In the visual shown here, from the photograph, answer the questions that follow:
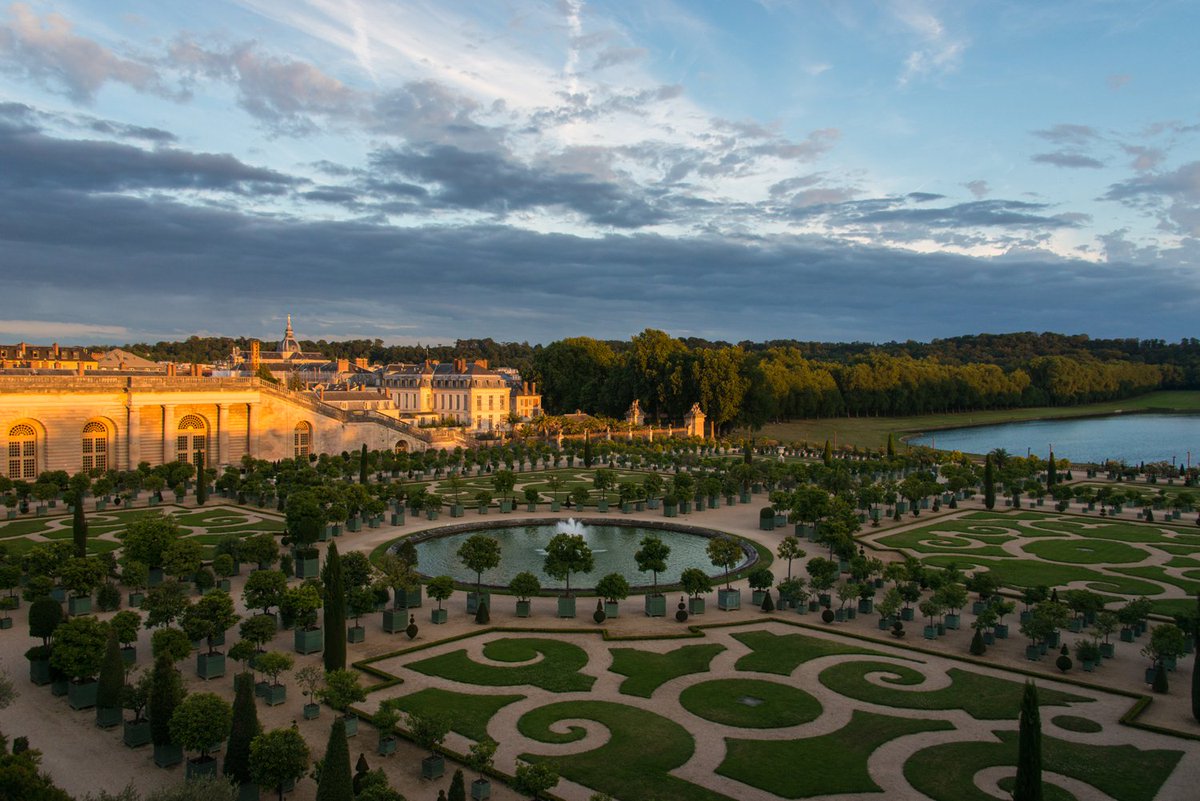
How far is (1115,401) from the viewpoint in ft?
545

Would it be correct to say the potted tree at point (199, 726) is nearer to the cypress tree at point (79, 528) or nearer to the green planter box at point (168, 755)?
the green planter box at point (168, 755)

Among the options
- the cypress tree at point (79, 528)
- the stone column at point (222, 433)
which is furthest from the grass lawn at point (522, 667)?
the stone column at point (222, 433)

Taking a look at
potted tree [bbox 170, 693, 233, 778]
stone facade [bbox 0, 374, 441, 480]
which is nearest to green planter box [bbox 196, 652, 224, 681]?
potted tree [bbox 170, 693, 233, 778]

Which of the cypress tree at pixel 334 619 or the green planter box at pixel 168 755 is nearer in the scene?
the green planter box at pixel 168 755

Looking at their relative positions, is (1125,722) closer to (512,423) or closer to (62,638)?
(62,638)

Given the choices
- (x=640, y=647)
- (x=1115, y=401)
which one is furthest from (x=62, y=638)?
(x=1115, y=401)

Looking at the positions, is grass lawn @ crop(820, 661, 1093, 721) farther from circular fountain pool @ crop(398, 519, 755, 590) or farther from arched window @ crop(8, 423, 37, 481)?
arched window @ crop(8, 423, 37, 481)

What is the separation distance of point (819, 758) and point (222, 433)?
57739 millimetres

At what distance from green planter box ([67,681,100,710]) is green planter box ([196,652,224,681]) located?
2.59 metres

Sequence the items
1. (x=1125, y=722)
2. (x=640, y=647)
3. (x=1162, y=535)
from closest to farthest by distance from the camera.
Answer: (x=1125, y=722)
(x=640, y=647)
(x=1162, y=535)

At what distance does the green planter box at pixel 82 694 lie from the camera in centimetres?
2100

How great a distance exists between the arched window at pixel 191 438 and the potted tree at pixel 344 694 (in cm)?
5000

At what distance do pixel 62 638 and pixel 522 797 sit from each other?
12.4 metres

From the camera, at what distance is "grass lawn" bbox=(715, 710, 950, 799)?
57.6ft
